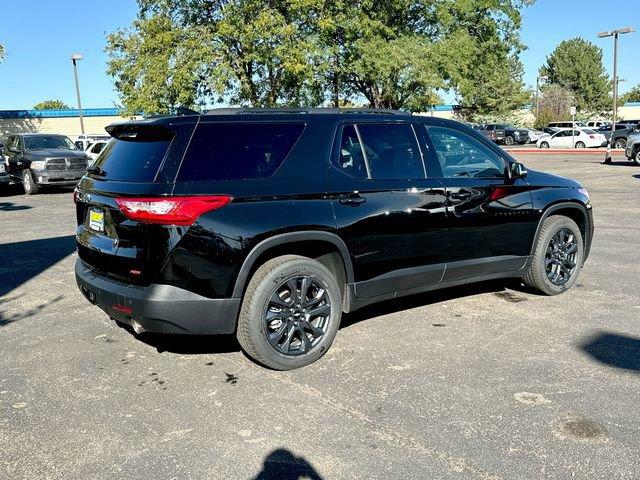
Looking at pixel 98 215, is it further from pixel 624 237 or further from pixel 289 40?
pixel 289 40

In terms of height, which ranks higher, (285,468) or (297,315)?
(297,315)

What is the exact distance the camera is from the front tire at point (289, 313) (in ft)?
13.2

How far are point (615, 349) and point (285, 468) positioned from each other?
281cm

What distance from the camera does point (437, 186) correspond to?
16.0 feet

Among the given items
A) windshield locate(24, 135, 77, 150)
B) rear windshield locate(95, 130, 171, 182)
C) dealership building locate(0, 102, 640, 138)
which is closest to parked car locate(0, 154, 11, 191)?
windshield locate(24, 135, 77, 150)

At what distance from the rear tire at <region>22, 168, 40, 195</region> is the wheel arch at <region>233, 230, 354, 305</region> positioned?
1513cm

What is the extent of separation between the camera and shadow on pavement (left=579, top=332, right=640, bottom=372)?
13.7 ft

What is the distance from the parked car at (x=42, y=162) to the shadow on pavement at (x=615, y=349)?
15766 millimetres

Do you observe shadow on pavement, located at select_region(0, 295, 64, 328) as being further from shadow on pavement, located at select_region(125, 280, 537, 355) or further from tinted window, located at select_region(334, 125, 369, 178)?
tinted window, located at select_region(334, 125, 369, 178)

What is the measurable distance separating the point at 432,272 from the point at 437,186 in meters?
0.71

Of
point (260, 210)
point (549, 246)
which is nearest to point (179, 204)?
point (260, 210)

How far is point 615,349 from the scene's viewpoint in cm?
444

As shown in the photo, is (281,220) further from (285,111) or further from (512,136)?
(512,136)

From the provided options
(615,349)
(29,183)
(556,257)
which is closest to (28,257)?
(556,257)
